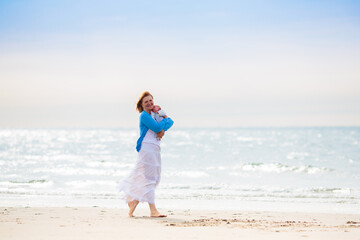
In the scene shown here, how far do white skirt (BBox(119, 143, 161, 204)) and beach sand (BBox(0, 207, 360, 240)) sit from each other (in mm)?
406

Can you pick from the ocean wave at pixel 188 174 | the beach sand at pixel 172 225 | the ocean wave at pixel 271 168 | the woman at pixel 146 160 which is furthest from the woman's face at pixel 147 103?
the ocean wave at pixel 271 168

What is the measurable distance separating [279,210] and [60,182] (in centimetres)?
910

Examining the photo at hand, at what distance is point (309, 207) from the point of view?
10398 millimetres

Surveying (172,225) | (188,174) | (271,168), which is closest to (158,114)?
(172,225)

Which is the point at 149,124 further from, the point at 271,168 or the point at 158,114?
the point at 271,168

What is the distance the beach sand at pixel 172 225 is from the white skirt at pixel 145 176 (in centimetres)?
41

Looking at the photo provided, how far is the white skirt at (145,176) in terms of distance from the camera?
7.71 m

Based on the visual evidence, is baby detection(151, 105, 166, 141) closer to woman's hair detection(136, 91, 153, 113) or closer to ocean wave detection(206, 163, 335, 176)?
woman's hair detection(136, 91, 153, 113)

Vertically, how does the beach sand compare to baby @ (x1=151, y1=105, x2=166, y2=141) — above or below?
below

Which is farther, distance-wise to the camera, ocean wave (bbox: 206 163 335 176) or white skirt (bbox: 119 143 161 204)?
ocean wave (bbox: 206 163 335 176)

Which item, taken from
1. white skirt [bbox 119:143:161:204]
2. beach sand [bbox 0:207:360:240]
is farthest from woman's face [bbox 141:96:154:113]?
beach sand [bbox 0:207:360:240]

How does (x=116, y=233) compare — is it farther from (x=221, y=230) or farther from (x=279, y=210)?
(x=279, y=210)

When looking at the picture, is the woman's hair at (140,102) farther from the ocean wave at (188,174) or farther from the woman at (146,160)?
the ocean wave at (188,174)

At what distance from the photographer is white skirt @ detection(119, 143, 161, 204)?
7.71 metres
